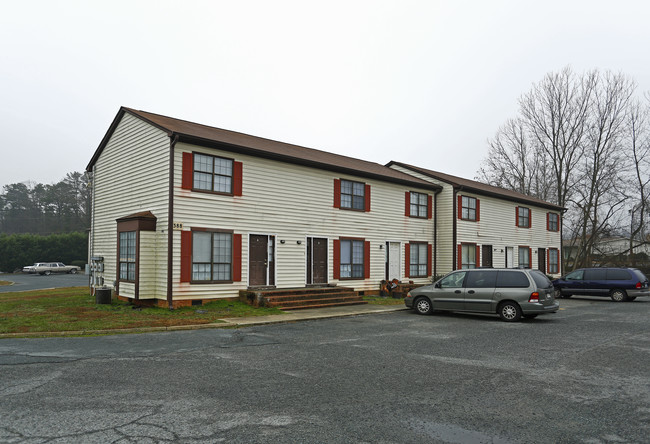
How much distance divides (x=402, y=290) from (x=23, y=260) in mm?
53898

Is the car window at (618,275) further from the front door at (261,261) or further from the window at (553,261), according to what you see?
the front door at (261,261)

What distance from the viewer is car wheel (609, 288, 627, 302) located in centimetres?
2178

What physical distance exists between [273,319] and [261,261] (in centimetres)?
430

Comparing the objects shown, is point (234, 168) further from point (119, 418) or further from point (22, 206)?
point (22, 206)

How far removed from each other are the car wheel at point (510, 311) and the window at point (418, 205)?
35.4 feet

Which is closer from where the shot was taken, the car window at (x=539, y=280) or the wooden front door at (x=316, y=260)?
the car window at (x=539, y=280)

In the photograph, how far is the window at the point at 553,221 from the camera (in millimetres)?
33747

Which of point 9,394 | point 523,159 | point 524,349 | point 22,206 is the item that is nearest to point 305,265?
point 524,349

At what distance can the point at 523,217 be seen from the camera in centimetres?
3117

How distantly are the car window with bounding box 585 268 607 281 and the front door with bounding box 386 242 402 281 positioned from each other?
30.7 ft

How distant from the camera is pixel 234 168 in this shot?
16953mm

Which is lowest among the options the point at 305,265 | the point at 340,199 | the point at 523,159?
the point at 305,265

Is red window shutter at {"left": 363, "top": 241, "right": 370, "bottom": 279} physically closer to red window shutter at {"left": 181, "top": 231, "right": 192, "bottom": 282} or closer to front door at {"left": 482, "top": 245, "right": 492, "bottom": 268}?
red window shutter at {"left": 181, "top": 231, "right": 192, "bottom": 282}

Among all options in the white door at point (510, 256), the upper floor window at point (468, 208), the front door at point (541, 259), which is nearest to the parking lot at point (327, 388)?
the upper floor window at point (468, 208)
